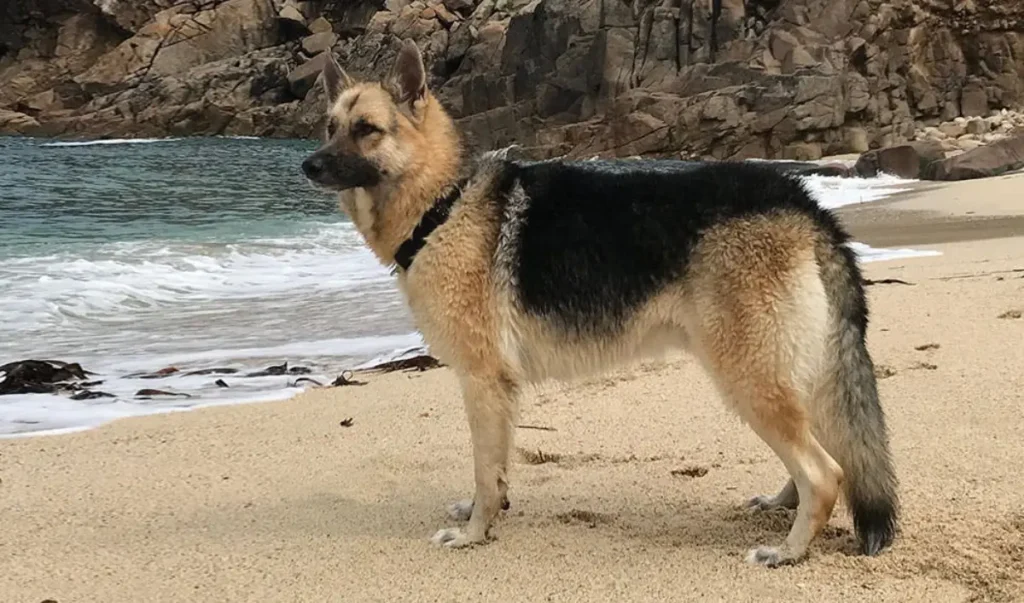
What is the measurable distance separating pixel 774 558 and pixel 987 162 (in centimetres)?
2122

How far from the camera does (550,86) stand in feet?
139

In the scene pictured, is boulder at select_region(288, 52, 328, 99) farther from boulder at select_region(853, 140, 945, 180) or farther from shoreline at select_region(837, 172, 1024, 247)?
shoreline at select_region(837, 172, 1024, 247)

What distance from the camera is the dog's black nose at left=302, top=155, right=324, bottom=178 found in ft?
13.8

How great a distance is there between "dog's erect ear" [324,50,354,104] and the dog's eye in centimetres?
29

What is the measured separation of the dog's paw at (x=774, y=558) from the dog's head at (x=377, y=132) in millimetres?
2108

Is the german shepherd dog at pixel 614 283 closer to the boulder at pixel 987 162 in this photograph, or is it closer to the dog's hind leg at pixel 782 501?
the dog's hind leg at pixel 782 501

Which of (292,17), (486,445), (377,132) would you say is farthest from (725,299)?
(292,17)

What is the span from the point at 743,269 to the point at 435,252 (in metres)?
1.26

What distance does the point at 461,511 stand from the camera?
14.4ft

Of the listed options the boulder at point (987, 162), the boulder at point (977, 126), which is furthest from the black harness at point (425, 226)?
the boulder at point (977, 126)

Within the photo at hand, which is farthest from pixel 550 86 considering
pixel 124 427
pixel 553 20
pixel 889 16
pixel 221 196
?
pixel 124 427

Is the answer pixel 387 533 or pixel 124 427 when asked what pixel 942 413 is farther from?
pixel 124 427

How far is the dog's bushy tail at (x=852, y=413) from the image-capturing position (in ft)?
12.0

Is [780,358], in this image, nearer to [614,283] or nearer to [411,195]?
[614,283]
